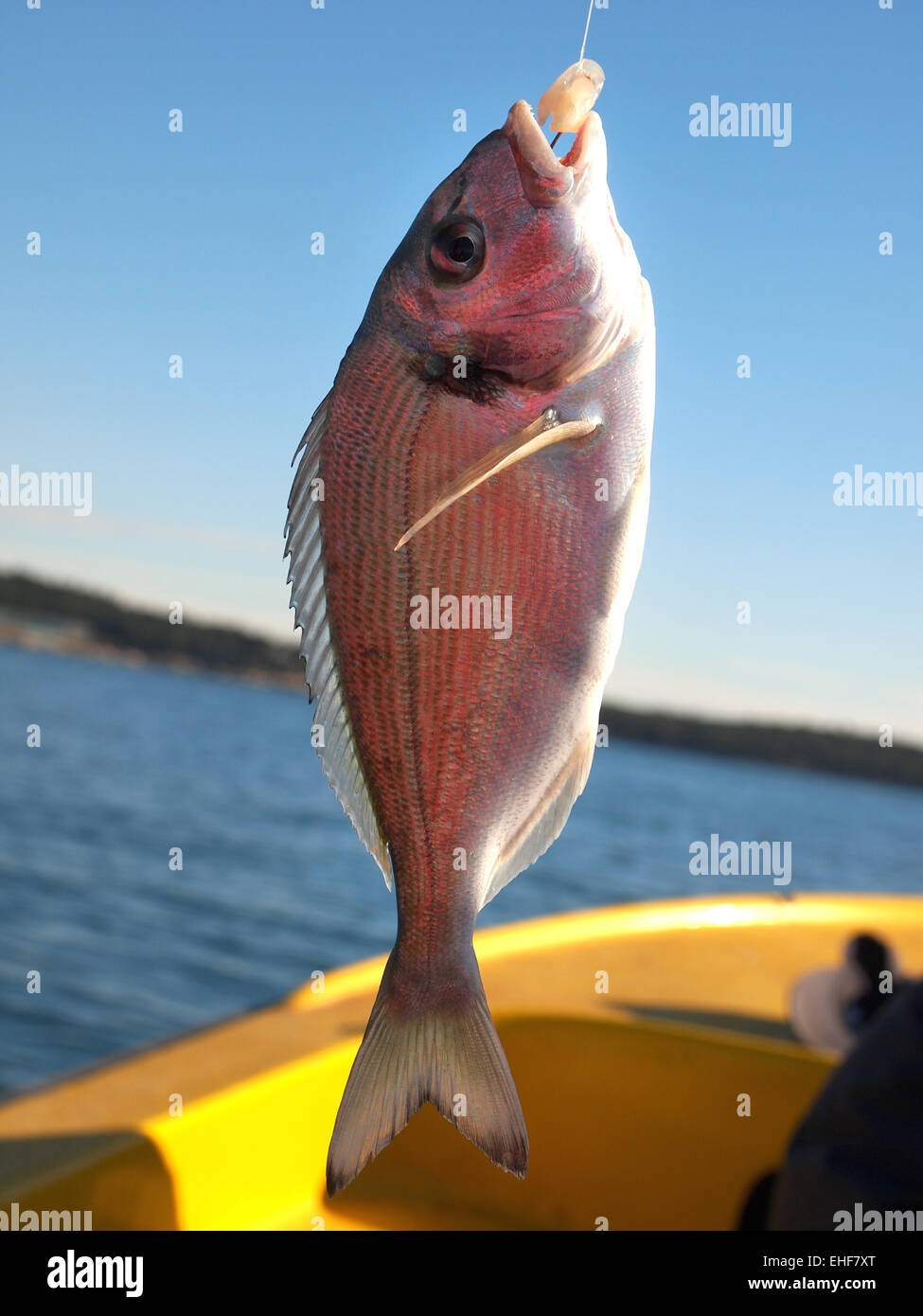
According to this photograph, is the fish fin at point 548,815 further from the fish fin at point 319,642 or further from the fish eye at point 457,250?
the fish eye at point 457,250

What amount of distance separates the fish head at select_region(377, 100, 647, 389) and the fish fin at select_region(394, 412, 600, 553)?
0.27 ft

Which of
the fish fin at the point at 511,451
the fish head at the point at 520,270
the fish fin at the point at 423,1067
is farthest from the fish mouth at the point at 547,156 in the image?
the fish fin at the point at 423,1067

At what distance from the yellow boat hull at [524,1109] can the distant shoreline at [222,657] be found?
6.95 ft

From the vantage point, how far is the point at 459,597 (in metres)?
1.01

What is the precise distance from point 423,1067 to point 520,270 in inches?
32.9

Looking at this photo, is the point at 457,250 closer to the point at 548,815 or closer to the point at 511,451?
the point at 511,451

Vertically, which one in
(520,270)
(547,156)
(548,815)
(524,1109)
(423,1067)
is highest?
(547,156)

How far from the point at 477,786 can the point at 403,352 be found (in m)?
0.45

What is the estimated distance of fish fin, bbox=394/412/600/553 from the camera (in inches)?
34.0

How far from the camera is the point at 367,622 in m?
0.99

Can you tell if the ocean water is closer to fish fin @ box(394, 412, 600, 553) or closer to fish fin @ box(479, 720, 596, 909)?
fish fin @ box(479, 720, 596, 909)

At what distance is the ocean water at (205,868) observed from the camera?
409 inches

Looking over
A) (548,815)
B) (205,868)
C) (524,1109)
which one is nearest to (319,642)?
(548,815)
